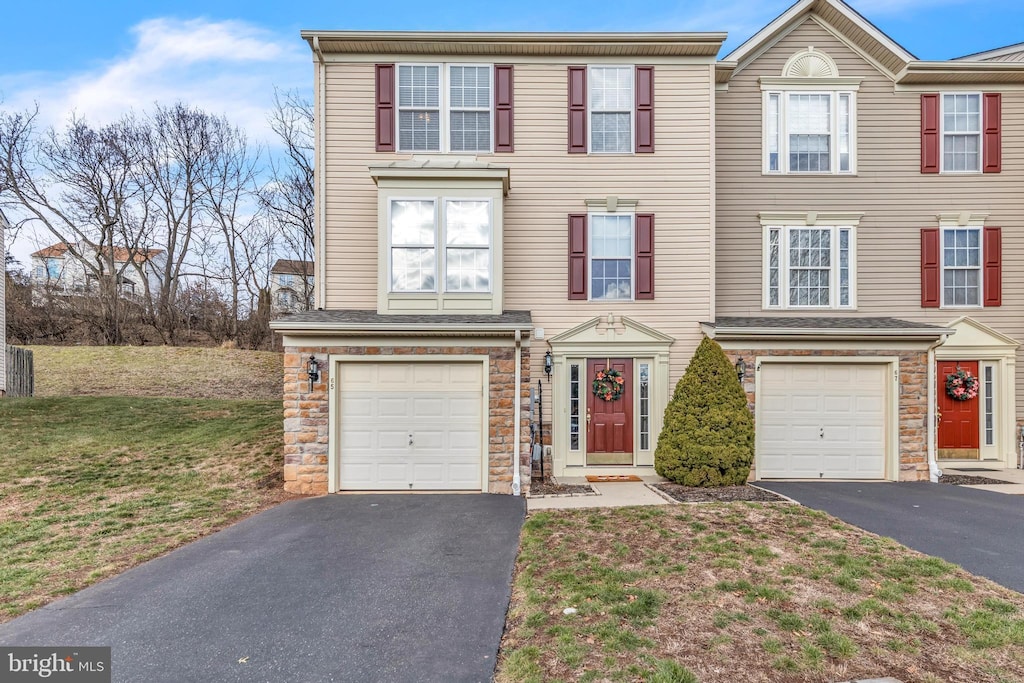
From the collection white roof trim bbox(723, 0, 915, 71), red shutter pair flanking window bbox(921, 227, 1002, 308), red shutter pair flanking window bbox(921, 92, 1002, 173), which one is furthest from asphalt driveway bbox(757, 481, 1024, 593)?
white roof trim bbox(723, 0, 915, 71)

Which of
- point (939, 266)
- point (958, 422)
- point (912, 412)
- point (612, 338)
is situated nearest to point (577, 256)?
point (612, 338)

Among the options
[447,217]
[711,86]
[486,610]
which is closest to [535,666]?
[486,610]

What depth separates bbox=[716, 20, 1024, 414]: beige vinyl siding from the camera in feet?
32.6

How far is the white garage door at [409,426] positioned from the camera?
317 inches

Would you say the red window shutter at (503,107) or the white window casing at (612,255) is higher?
the red window shutter at (503,107)

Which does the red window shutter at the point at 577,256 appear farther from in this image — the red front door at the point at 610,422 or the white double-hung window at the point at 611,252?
the red front door at the point at 610,422

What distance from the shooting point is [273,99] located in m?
20.1

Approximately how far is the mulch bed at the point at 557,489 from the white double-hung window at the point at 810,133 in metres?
7.07

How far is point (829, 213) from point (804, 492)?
17.9 feet

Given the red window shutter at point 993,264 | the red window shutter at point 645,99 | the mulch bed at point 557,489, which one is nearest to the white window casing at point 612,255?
the red window shutter at point 645,99

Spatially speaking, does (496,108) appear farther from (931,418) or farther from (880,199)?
(931,418)

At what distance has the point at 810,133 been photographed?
999cm

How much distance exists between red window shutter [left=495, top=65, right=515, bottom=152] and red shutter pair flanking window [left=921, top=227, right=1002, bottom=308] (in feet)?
27.2

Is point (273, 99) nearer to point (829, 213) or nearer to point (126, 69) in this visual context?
point (126, 69)
